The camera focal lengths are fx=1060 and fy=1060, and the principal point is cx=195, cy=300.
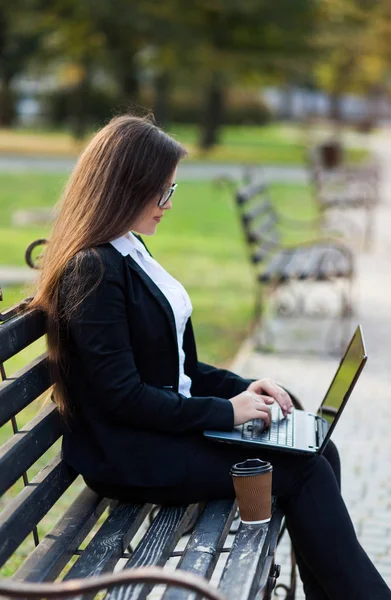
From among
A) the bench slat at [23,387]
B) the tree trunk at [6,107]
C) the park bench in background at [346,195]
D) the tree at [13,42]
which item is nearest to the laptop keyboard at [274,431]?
the bench slat at [23,387]

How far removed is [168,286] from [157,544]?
785 mm

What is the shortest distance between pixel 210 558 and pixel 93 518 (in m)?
0.50

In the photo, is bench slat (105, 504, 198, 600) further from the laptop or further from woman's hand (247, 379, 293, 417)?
woman's hand (247, 379, 293, 417)

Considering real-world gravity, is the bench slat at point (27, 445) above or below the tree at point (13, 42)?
below

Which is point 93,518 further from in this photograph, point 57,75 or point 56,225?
point 57,75

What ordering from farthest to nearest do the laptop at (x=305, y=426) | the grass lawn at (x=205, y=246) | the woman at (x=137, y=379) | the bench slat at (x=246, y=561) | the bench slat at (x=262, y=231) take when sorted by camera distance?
the grass lawn at (x=205, y=246) → the bench slat at (x=262, y=231) → the laptop at (x=305, y=426) → the woman at (x=137, y=379) → the bench slat at (x=246, y=561)

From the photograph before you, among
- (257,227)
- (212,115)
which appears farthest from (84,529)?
(212,115)

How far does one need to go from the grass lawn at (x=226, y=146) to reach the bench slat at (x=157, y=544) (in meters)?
26.4

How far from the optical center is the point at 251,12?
97.4ft

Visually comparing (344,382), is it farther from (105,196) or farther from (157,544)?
(105,196)

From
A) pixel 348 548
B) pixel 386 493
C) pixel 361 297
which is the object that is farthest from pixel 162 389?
pixel 361 297

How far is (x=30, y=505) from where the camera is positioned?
294 cm

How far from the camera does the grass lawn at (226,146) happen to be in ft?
106

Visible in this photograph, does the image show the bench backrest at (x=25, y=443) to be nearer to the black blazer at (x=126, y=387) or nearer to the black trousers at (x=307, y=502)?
the black blazer at (x=126, y=387)
